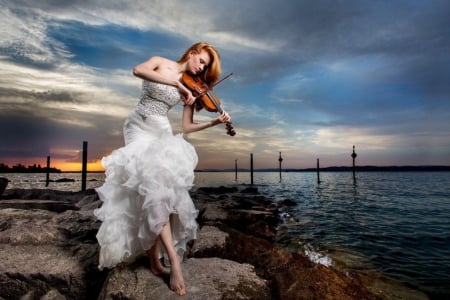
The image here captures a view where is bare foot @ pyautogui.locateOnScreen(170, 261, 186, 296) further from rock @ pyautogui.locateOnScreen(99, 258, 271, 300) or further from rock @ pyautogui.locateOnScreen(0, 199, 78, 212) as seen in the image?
rock @ pyautogui.locateOnScreen(0, 199, 78, 212)

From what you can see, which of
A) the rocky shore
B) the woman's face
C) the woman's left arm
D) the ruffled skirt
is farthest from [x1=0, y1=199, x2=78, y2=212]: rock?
the woman's face

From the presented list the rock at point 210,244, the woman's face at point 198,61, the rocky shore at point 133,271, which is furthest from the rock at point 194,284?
the woman's face at point 198,61

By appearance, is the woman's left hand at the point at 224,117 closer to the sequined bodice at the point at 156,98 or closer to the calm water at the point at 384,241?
the sequined bodice at the point at 156,98

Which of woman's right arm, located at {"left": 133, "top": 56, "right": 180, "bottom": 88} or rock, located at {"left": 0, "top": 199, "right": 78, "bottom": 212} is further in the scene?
rock, located at {"left": 0, "top": 199, "right": 78, "bottom": 212}

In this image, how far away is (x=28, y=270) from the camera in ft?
9.80

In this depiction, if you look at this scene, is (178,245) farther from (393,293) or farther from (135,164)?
(393,293)

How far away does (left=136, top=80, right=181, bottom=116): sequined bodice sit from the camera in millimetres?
2906

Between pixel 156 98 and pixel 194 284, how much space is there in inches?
67.6

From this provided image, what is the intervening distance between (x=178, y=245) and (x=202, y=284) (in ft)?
1.70

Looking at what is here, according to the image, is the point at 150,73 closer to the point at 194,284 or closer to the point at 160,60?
the point at 160,60

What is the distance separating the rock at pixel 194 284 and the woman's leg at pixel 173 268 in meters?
0.05

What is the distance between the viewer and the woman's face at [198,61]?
301cm

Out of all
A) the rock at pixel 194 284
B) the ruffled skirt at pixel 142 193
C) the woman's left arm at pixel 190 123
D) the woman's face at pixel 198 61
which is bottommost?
the rock at pixel 194 284

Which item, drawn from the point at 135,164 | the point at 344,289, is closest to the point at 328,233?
the point at 344,289
